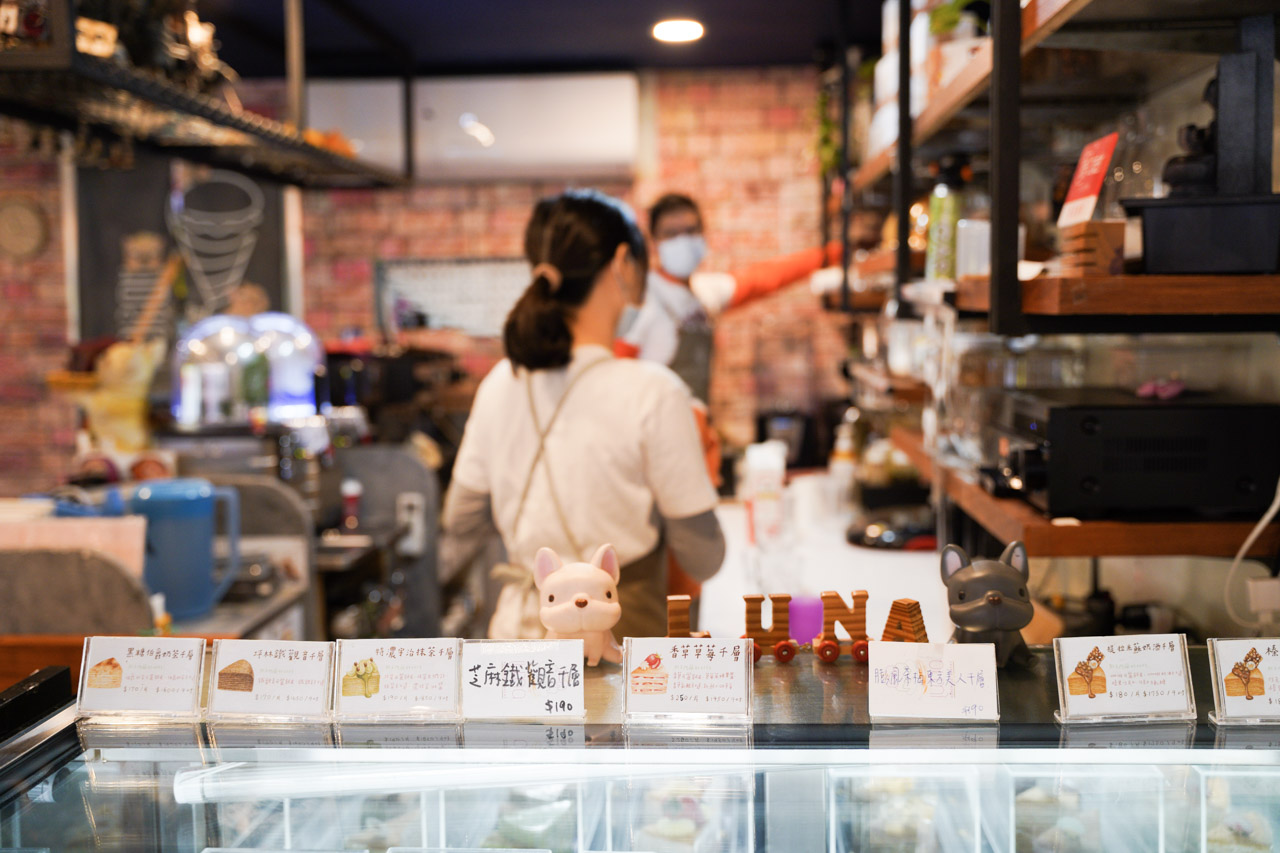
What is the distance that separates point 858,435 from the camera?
4.35m

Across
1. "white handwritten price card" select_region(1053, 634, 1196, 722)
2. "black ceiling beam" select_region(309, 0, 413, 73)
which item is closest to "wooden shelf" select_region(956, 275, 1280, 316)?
"white handwritten price card" select_region(1053, 634, 1196, 722)

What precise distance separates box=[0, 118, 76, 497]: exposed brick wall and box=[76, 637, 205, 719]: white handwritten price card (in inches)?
222


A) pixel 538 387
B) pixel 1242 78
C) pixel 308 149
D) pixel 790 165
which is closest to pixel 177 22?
pixel 308 149

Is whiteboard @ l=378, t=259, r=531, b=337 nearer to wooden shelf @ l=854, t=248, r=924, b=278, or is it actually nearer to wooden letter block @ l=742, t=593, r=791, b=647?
wooden shelf @ l=854, t=248, r=924, b=278

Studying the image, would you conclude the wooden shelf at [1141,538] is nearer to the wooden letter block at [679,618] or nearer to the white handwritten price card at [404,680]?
the wooden letter block at [679,618]

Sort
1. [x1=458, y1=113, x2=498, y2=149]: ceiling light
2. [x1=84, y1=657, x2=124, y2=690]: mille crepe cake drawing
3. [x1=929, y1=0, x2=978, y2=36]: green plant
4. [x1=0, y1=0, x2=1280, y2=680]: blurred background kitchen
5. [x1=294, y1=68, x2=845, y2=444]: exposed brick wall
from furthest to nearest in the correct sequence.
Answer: [x1=294, y1=68, x2=845, y2=444]: exposed brick wall → [x1=458, y1=113, x2=498, y2=149]: ceiling light → [x1=929, y1=0, x2=978, y2=36]: green plant → [x1=0, y1=0, x2=1280, y2=680]: blurred background kitchen → [x1=84, y1=657, x2=124, y2=690]: mille crepe cake drawing

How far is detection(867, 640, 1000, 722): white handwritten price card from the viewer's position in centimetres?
99

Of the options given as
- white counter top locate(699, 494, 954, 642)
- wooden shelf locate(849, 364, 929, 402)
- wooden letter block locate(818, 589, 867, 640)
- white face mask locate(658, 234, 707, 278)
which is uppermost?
white face mask locate(658, 234, 707, 278)

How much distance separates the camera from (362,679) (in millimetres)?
1013

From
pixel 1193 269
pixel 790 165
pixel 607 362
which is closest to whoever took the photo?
pixel 1193 269

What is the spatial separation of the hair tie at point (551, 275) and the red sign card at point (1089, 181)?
2.54 feet

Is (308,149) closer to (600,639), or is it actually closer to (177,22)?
(177,22)

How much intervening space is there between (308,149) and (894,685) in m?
3.22

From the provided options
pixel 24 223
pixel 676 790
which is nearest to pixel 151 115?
pixel 676 790
